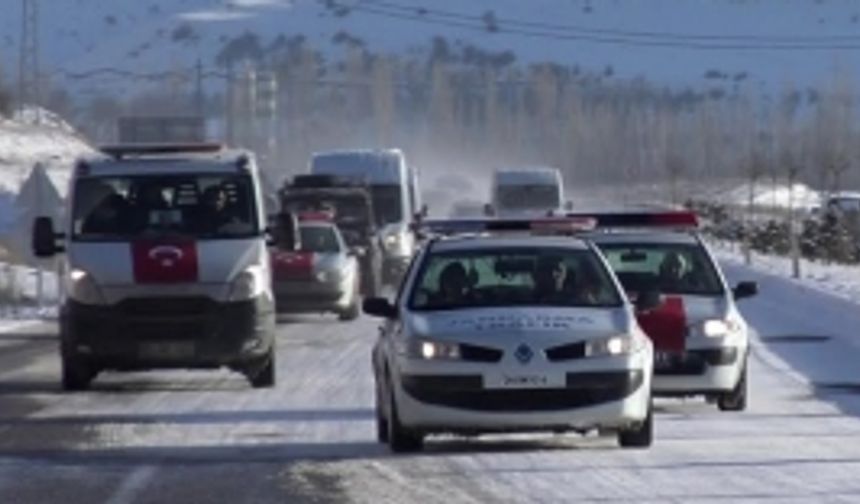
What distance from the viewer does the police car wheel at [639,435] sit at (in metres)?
17.7

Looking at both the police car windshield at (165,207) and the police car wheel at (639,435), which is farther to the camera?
the police car windshield at (165,207)

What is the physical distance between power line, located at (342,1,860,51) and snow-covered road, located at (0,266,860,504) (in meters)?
146

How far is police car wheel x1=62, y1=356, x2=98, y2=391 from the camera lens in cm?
2423

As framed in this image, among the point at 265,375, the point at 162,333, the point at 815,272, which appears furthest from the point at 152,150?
the point at 815,272

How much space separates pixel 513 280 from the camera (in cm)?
1881

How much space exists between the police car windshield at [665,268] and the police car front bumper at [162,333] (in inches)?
142

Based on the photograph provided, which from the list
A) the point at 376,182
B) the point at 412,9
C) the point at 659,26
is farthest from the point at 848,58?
the point at 376,182

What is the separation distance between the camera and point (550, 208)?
57.6m

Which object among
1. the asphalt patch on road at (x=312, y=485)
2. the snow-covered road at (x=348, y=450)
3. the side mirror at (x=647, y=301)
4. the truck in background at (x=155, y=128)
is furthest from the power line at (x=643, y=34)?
the asphalt patch on road at (x=312, y=485)

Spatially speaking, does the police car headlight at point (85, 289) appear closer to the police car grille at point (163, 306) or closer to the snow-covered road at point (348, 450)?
the police car grille at point (163, 306)

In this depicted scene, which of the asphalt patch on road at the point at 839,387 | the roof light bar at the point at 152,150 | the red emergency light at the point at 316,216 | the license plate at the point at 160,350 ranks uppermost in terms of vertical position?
the roof light bar at the point at 152,150

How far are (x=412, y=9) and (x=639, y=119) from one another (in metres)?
56.6

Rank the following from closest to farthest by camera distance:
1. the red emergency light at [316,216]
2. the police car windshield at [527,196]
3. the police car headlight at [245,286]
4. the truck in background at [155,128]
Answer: the police car headlight at [245,286] < the red emergency light at [316,216] < the police car windshield at [527,196] < the truck in background at [155,128]

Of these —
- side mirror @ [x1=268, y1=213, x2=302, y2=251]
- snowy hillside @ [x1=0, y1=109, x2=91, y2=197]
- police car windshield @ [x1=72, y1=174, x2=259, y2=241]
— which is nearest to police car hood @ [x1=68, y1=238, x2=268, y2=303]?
police car windshield @ [x1=72, y1=174, x2=259, y2=241]
